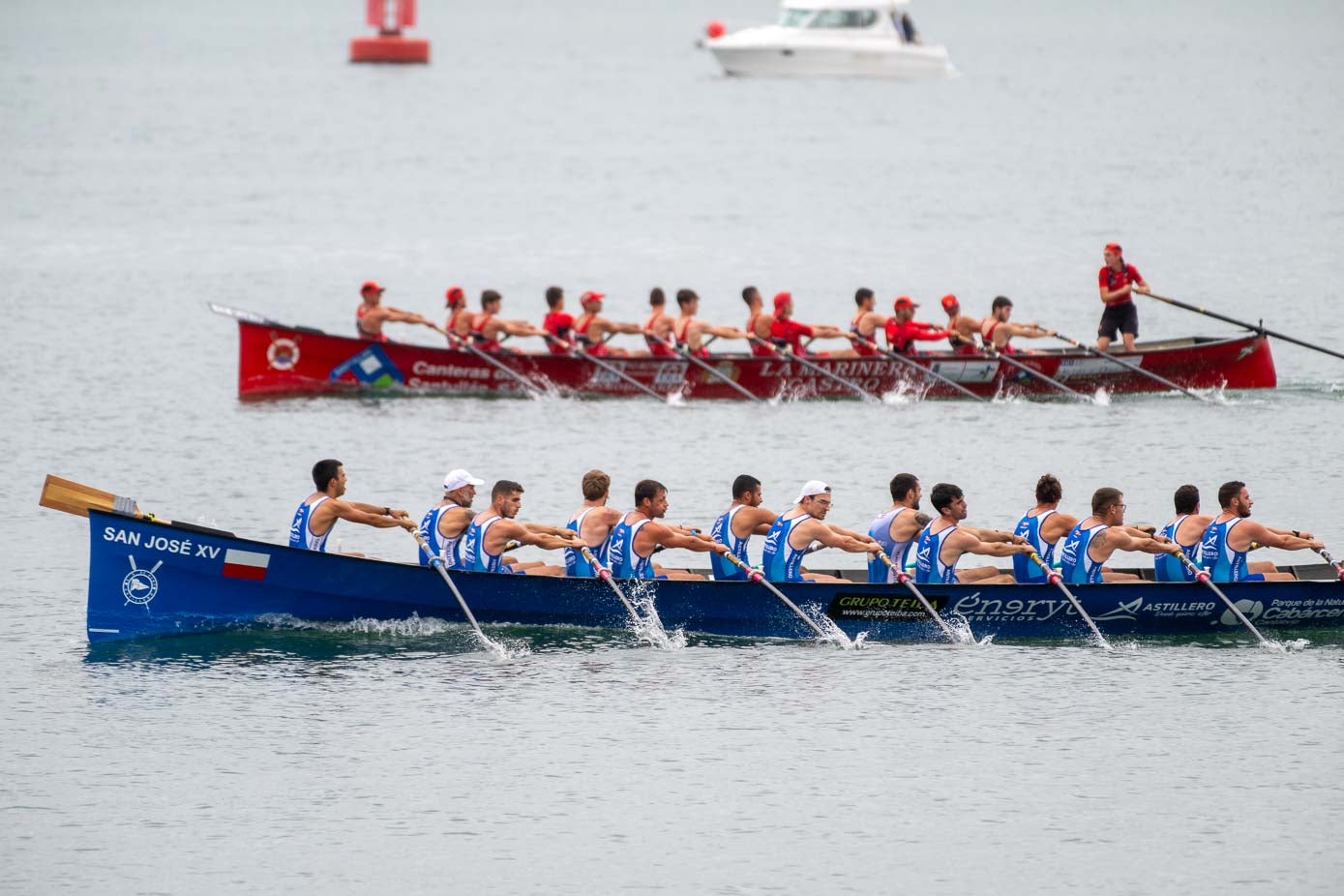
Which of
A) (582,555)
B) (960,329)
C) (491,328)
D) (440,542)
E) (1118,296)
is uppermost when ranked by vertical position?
(1118,296)

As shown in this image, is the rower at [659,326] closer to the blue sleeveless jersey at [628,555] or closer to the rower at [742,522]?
the rower at [742,522]

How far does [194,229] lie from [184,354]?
68.5 ft

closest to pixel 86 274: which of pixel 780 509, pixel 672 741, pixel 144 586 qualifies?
pixel 780 509

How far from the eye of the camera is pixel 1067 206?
68062 mm

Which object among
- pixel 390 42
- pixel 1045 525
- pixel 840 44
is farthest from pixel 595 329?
pixel 390 42

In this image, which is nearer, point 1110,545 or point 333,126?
point 1110,545

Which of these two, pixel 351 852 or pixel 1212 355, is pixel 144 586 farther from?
pixel 1212 355

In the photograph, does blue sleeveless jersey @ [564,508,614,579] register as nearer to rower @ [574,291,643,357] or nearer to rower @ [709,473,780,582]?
rower @ [709,473,780,582]

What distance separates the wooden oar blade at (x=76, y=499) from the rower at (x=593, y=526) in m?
4.64

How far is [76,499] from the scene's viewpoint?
21.3 m

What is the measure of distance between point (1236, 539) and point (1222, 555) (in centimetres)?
23

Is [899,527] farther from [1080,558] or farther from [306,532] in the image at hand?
[306,532]

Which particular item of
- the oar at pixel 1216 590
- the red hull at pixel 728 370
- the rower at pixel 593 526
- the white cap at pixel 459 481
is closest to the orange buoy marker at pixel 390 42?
the red hull at pixel 728 370

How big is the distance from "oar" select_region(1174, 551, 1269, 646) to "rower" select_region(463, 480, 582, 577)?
6.36 metres
